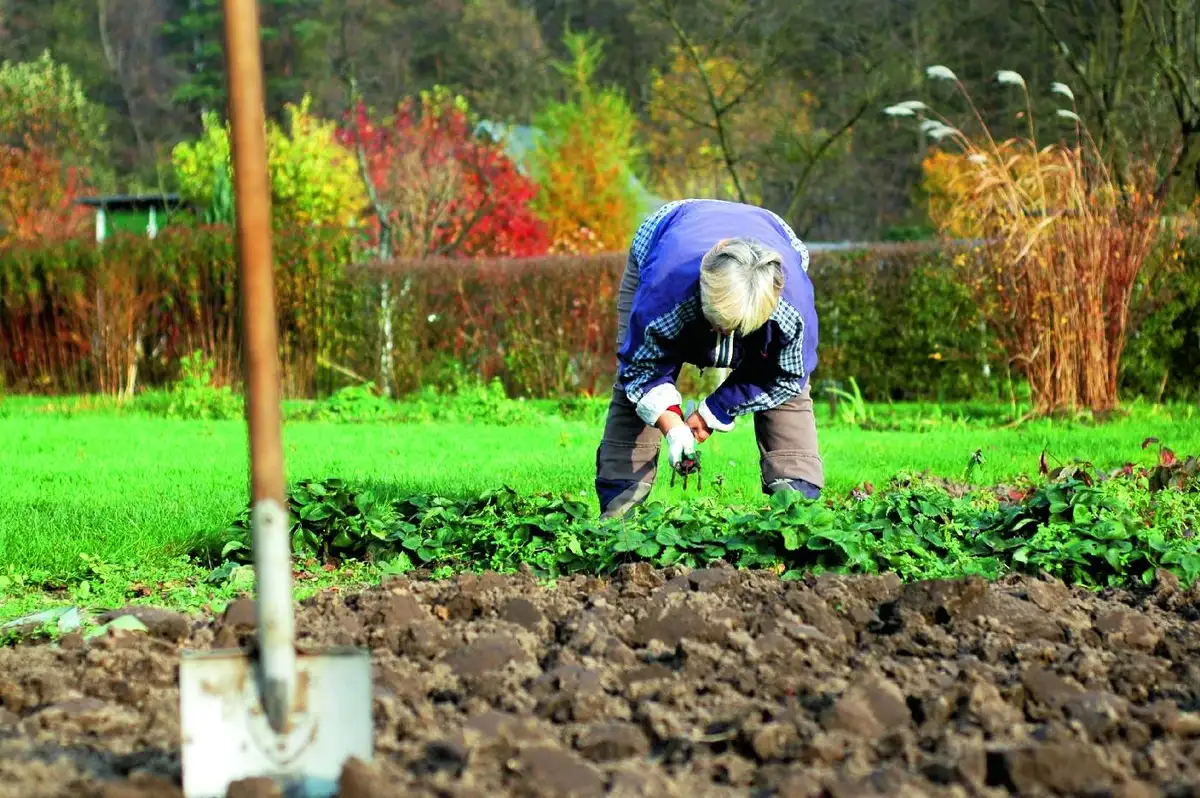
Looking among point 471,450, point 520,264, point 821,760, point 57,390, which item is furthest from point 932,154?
point 821,760

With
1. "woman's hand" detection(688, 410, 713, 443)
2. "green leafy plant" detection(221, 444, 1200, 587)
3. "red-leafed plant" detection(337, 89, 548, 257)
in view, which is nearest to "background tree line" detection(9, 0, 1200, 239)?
"red-leafed plant" detection(337, 89, 548, 257)

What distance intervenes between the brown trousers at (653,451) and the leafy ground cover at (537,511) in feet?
0.51

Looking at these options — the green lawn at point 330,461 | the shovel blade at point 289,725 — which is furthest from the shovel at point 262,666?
the green lawn at point 330,461

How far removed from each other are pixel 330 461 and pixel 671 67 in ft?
78.5

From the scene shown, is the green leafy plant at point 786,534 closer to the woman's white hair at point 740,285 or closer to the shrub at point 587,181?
the woman's white hair at point 740,285

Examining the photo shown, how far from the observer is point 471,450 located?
7672mm

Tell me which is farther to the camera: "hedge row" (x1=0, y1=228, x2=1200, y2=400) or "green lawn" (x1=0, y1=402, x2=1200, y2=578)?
"hedge row" (x1=0, y1=228, x2=1200, y2=400)

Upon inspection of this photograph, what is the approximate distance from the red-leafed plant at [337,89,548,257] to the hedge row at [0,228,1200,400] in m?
6.73

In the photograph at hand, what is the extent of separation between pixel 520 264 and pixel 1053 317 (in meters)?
4.97

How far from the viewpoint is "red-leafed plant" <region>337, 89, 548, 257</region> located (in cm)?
2022

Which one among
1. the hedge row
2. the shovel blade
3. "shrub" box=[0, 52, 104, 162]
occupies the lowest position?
the shovel blade

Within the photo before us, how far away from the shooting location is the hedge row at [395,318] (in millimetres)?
10977

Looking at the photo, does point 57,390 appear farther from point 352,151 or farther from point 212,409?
point 352,151

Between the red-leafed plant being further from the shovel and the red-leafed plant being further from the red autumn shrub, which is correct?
the shovel
